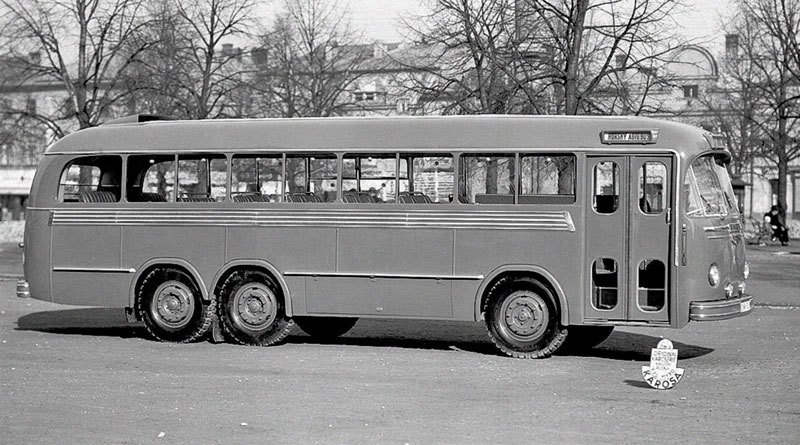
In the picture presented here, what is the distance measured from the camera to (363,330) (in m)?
Answer: 17.5

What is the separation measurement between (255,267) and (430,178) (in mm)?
2558

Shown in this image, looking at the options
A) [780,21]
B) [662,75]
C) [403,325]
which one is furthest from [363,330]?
[780,21]

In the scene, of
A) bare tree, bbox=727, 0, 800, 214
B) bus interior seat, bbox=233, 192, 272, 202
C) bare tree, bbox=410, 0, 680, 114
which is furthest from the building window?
bus interior seat, bbox=233, 192, 272, 202

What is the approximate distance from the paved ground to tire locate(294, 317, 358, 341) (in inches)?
9.0

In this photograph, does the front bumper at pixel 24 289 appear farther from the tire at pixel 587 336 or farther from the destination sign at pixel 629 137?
the destination sign at pixel 629 137

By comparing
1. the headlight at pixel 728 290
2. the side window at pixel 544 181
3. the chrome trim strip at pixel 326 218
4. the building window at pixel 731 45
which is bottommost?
the headlight at pixel 728 290

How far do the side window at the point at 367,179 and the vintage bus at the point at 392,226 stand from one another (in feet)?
0.07

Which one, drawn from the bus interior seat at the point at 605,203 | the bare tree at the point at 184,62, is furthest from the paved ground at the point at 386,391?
the bare tree at the point at 184,62

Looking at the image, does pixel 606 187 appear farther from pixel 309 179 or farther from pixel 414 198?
pixel 309 179

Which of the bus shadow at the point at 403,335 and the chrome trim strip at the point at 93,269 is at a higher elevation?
the chrome trim strip at the point at 93,269

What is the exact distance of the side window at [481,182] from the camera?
1409 centimetres

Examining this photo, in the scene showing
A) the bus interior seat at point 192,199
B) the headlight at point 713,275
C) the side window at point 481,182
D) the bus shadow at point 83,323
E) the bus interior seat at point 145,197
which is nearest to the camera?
the headlight at point 713,275

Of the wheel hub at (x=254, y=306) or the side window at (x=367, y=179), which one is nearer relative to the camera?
the side window at (x=367, y=179)

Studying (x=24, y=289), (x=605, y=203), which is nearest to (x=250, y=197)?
(x=24, y=289)
